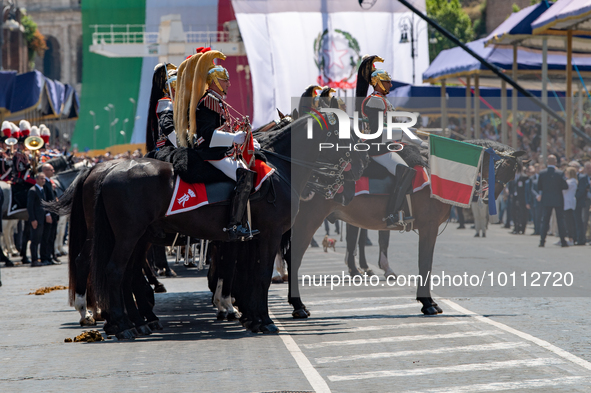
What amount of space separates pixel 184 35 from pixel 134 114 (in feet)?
34.0

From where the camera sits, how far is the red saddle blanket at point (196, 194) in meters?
9.29

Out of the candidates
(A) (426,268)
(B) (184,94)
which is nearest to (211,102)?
(B) (184,94)

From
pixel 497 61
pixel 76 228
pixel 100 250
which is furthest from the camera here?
pixel 497 61

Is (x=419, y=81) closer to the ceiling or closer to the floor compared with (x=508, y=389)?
closer to the ceiling

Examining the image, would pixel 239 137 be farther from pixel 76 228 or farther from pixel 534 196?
pixel 534 196

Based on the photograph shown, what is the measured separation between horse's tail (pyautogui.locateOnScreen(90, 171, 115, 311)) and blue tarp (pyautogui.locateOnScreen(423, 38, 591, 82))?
22482mm

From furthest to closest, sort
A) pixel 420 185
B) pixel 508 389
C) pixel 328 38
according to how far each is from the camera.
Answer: pixel 328 38, pixel 420 185, pixel 508 389

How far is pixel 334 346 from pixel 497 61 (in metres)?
23.7

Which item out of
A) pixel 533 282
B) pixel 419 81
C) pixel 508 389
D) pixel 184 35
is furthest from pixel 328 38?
pixel 508 389

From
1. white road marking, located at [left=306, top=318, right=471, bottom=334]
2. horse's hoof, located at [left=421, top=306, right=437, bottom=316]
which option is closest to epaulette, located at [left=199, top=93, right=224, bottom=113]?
white road marking, located at [left=306, top=318, right=471, bottom=334]

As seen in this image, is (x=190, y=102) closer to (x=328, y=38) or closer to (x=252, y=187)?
(x=252, y=187)

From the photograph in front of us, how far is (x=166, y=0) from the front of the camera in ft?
187

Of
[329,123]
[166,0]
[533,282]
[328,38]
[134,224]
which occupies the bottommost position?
[533,282]

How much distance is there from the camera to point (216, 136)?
31.0 feet
